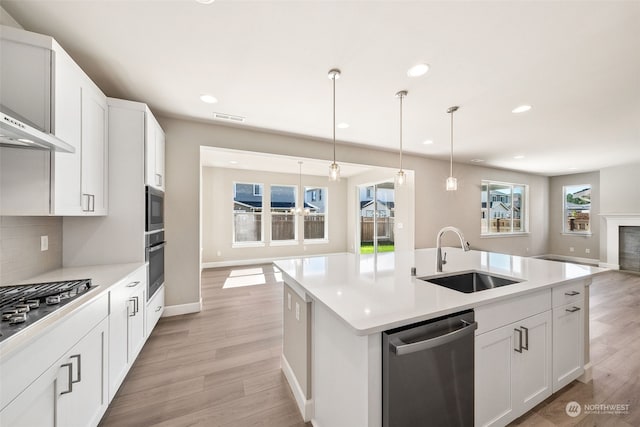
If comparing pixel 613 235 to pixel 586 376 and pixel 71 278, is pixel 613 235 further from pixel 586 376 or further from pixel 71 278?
pixel 71 278

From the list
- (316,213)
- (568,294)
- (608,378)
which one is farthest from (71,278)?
(316,213)

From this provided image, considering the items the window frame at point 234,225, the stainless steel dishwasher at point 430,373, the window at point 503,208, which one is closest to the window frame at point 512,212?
the window at point 503,208

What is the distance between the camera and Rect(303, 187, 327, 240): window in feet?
24.8

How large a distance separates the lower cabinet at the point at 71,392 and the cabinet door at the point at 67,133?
864 millimetres

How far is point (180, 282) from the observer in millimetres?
3229

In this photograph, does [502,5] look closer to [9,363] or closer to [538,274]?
[538,274]

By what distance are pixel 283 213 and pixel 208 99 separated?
4636 mm

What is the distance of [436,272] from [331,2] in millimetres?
1992

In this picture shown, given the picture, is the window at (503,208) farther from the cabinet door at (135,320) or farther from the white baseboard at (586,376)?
the cabinet door at (135,320)

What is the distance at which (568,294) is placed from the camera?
170 centimetres

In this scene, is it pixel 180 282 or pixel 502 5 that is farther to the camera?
pixel 180 282

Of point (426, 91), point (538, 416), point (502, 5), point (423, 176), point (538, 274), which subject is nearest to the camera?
point (502, 5)

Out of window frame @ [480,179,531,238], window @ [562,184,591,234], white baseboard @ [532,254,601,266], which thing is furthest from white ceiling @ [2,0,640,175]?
white baseboard @ [532,254,601,266]

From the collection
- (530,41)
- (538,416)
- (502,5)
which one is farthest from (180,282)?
(530,41)
